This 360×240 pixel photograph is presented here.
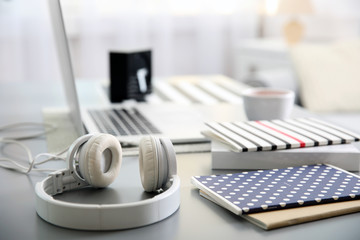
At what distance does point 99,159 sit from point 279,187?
237 mm

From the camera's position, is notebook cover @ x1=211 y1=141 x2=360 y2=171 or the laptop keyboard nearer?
notebook cover @ x1=211 y1=141 x2=360 y2=171

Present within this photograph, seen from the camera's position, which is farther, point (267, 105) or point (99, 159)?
point (267, 105)

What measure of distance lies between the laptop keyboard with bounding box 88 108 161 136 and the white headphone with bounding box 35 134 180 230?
12.6 inches

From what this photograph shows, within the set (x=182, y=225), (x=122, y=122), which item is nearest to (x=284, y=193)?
(x=182, y=225)

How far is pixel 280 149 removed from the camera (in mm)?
792

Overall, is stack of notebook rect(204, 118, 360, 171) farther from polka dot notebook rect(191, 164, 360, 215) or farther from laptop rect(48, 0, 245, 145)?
laptop rect(48, 0, 245, 145)

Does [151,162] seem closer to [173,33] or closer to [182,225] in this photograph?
[182,225]

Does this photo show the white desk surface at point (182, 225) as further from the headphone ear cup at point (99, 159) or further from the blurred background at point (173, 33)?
the blurred background at point (173, 33)

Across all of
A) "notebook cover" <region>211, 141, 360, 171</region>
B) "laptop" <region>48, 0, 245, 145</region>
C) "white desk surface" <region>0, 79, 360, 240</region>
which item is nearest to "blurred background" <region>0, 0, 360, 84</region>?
"laptop" <region>48, 0, 245, 145</region>

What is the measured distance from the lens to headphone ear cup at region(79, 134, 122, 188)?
2.05 feet

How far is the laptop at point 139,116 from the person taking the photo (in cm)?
93

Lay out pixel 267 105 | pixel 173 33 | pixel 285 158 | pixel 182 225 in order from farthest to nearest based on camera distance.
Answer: pixel 173 33, pixel 267 105, pixel 285 158, pixel 182 225

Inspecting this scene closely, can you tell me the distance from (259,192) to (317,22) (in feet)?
10.4

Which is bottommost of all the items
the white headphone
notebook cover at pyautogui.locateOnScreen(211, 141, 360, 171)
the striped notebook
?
notebook cover at pyautogui.locateOnScreen(211, 141, 360, 171)
